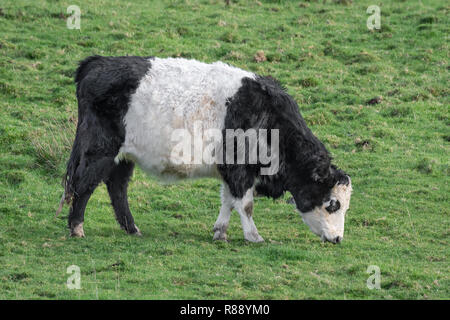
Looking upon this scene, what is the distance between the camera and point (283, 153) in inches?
451

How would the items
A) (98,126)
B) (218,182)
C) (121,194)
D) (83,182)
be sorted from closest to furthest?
(98,126), (83,182), (121,194), (218,182)

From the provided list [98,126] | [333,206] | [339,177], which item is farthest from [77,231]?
[339,177]

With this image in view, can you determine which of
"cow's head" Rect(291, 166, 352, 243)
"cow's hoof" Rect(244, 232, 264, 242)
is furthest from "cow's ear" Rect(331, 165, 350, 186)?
"cow's hoof" Rect(244, 232, 264, 242)

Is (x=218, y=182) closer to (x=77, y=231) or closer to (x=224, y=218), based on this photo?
(x=224, y=218)

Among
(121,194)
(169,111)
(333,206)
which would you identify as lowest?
(333,206)

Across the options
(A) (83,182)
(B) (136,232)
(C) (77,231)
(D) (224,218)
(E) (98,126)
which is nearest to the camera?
(E) (98,126)

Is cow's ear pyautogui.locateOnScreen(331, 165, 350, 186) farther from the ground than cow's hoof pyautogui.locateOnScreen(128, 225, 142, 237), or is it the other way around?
cow's ear pyautogui.locateOnScreen(331, 165, 350, 186)

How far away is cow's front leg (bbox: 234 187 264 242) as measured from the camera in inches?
443

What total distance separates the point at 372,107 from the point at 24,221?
333 inches

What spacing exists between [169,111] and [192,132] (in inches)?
17.4

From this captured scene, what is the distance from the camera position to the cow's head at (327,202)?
11227 mm

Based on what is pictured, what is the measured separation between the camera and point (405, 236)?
11703 mm

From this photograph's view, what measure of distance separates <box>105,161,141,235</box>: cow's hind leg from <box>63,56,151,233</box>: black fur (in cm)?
41

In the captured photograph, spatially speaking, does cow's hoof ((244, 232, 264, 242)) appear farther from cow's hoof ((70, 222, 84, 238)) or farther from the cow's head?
cow's hoof ((70, 222, 84, 238))
